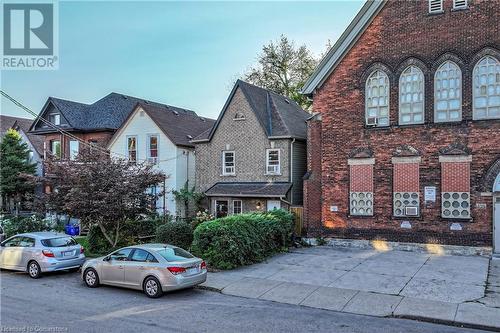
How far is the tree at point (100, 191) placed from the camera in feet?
60.2

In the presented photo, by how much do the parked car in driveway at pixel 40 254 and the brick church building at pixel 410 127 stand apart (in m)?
→ 11.1

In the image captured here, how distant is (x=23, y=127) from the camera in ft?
152

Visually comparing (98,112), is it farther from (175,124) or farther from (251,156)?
(251,156)

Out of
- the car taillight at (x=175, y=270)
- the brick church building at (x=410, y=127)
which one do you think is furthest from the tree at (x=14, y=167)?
the car taillight at (x=175, y=270)

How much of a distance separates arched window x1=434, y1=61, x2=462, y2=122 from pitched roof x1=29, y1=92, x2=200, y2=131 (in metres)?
21.4

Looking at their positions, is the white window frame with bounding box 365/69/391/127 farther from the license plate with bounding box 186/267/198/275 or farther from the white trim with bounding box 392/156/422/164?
the license plate with bounding box 186/267/198/275

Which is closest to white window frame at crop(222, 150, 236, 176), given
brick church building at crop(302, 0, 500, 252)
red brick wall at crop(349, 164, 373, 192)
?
brick church building at crop(302, 0, 500, 252)

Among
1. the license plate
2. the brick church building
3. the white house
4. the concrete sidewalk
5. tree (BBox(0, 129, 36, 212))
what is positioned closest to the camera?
the concrete sidewalk

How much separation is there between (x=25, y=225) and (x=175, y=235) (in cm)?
952

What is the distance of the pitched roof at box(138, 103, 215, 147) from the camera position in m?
28.9

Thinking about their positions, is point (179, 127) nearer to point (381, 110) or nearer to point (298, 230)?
point (298, 230)

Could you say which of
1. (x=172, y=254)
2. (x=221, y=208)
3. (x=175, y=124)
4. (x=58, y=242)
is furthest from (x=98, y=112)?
(x=172, y=254)

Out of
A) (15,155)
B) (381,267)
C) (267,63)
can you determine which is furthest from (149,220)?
(267,63)

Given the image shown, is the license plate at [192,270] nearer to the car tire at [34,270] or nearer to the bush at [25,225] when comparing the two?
the car tire at [34,270]
